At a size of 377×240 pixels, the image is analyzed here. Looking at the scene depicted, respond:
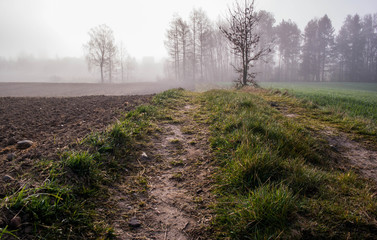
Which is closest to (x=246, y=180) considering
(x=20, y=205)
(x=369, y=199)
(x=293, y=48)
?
(x=369, y=199)

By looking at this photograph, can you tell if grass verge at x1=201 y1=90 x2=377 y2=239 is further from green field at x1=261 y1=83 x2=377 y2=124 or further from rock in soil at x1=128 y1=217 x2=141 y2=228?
green field at x1=261 y1=83 x2=377 y2=124

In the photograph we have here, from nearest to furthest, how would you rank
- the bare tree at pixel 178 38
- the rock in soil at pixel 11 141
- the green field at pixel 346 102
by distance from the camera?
the rock in soil at pixel 11 141, the green field at pixel 346 102, the bare tree at pixel 178 38

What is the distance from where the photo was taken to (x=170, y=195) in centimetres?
217

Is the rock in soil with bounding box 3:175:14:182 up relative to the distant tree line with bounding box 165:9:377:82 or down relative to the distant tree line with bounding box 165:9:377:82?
down

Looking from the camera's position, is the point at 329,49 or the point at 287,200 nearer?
the point at 287,200

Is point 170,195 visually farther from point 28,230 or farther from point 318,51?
point 318,51

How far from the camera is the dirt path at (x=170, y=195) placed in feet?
5.55

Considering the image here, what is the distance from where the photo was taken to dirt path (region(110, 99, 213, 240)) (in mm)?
1692

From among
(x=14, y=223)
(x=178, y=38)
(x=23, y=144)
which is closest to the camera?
(x=14, y=223)

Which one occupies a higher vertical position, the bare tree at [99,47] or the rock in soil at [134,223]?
the bare tree at [99,47]

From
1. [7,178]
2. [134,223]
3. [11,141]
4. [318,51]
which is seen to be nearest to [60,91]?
[11,141]

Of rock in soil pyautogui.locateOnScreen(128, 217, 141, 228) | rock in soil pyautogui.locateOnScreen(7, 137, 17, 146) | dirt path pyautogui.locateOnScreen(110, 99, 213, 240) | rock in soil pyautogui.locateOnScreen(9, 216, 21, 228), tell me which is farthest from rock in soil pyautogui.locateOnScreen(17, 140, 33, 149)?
rock in soil pyautogui.locateOnScreen(128, 217, 141, 228)

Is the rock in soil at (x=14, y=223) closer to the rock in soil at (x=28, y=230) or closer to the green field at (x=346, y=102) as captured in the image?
the rock in soil at (x=28, y=230)

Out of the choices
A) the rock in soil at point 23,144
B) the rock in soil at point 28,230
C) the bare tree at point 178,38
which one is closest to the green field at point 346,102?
the rock in soil at point 28,230
